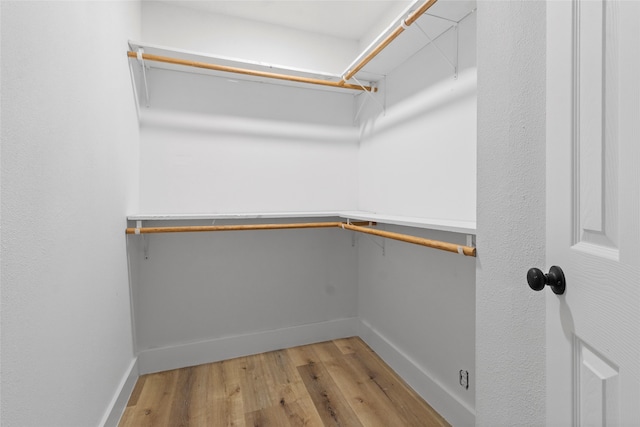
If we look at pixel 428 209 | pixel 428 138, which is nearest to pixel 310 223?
pixel 428 209

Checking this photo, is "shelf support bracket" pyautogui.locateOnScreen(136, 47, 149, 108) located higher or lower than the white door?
higher

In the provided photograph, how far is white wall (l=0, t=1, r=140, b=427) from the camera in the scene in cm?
75

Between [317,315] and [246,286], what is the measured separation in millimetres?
602

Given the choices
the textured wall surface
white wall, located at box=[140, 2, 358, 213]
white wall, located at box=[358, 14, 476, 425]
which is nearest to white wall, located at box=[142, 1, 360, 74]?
white wall, located at box=[140, 2, 358, 213]

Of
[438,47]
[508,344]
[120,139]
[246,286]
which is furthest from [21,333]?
[438,47]

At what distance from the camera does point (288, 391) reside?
68.6 inches

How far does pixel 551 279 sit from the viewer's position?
0.66 metres

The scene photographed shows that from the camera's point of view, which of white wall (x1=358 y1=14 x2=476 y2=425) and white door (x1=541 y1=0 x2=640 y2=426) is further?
white wall (x1=358 y1=14 x2=476 y2=425)

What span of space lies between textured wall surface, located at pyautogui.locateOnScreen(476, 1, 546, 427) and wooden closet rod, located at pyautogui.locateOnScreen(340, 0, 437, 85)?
0.41 m

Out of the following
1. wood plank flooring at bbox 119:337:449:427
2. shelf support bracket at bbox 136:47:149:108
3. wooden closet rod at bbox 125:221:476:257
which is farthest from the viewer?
shelf support bracket at bbox 136:47:149:108

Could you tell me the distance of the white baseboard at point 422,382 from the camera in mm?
1445

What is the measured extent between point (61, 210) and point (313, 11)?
1.91 m

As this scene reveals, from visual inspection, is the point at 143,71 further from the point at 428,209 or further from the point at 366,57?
the point at 428,209

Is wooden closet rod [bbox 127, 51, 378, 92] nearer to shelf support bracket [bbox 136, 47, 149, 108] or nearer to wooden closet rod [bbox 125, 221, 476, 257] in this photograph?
shelf support bracket [bbox 136, 47, 149, 108]
